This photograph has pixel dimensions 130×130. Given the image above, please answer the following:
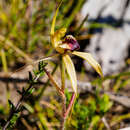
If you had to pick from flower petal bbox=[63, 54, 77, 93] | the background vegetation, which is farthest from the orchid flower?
the background vegetation

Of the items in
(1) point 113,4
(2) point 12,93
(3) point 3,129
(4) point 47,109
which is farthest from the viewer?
(1) point 113,4

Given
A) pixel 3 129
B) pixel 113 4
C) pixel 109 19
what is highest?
pixel 113 4

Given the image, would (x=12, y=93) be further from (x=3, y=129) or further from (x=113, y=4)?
(x=113, y=4)

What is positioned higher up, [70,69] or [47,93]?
[70,69]

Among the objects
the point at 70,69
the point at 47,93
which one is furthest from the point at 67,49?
the point at 47,93

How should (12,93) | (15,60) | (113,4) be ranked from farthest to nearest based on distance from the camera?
(113,4), (15,60), (12,93)

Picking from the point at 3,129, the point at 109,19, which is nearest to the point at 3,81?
the point at 3,129

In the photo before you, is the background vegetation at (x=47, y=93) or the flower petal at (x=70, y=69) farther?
the background vegetation at (x=47, y=93)

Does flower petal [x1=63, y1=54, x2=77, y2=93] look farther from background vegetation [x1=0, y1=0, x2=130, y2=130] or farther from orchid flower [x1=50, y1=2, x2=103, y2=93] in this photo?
background vegetation [x1=0, y1=0, x2=130, y2=130]

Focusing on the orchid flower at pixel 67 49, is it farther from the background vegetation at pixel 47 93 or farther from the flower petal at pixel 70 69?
the background vegetation at pixel 47 93

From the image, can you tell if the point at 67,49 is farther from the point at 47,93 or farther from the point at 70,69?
the point at 47,93

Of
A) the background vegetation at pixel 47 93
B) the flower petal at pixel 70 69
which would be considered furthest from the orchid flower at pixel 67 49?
the background vegetation at pixel 47 93
